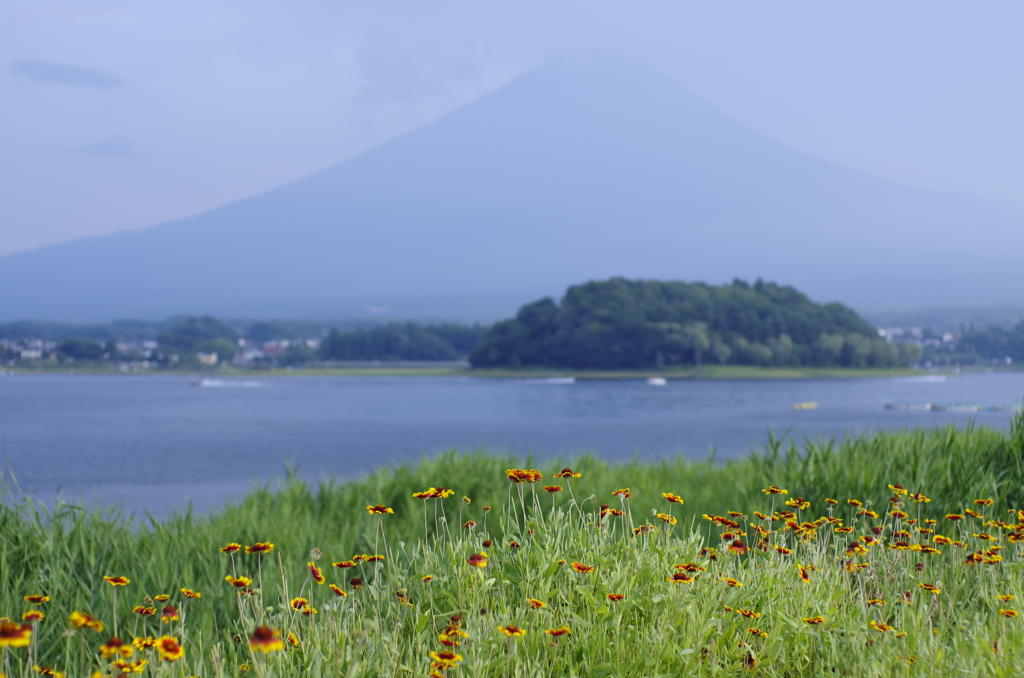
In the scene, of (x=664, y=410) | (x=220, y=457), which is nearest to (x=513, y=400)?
(x=664, y=410)

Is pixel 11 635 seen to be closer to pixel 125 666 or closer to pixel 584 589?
pixel 125 666

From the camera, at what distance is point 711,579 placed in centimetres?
374

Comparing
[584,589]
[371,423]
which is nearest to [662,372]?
[371,423]

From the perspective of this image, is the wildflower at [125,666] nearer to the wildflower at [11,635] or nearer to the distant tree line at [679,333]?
the wildflower at [11,635]

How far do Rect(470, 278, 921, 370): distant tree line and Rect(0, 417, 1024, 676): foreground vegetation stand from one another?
3419 inches

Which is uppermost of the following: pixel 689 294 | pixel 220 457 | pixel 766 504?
pixel 689 294

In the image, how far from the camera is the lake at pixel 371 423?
33.8m

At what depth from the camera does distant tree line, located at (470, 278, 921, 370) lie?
93.6 m

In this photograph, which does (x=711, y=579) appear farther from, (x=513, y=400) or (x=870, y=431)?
(x=513, y=400)

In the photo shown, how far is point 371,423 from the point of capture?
60.8 metres

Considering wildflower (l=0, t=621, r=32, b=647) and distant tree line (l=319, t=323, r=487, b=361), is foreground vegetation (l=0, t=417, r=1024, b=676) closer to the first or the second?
wildflower (l=0, t=621, r=32, b=647)

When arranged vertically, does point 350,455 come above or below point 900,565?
below

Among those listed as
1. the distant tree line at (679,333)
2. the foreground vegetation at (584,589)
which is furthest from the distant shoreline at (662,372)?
the foreground vegetation at (584,589)

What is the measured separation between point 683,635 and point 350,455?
39233 millimetres
